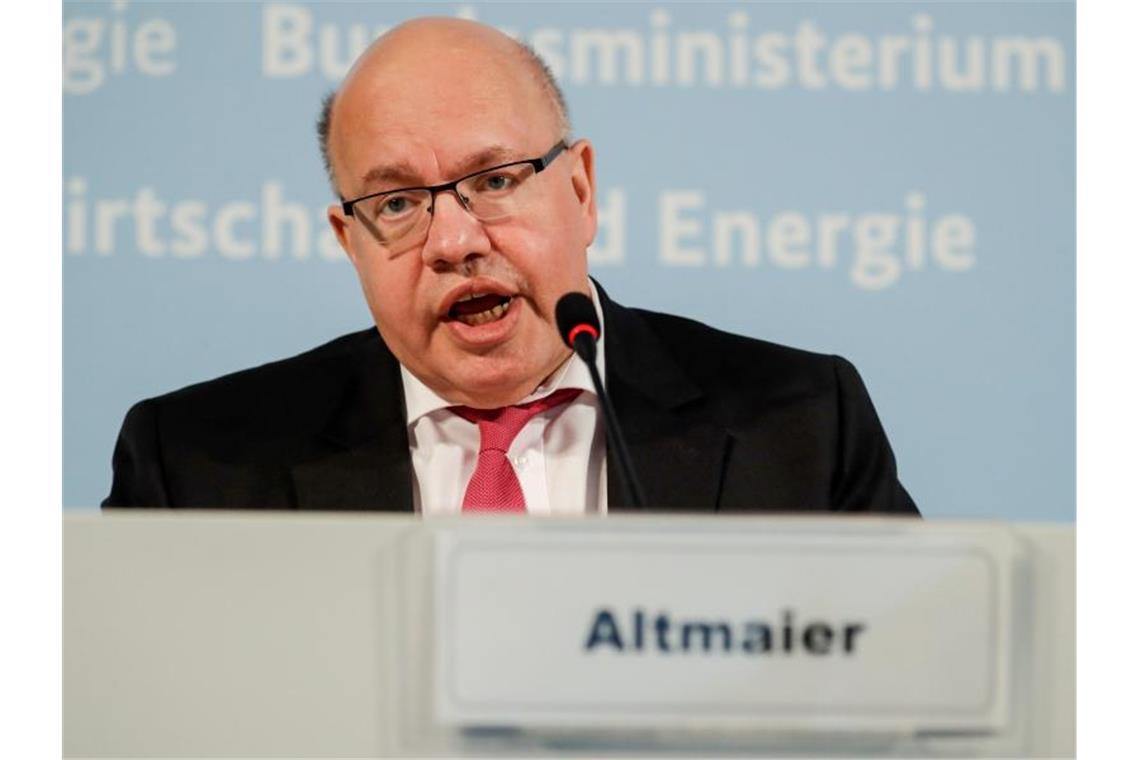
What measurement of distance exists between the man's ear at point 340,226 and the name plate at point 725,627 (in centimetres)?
148

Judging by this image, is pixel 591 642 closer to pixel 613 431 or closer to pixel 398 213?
pixel 613 431

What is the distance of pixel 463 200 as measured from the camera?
2.22 metres

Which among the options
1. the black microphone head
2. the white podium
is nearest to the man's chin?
the black microphone head

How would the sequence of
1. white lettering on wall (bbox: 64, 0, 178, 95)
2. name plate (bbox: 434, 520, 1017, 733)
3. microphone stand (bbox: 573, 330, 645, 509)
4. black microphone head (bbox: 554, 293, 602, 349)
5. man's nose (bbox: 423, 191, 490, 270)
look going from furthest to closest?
1. white lettering on wall (bbox: 64, 0, 178, 95)
2. man's nose (bbox: 423, 191, 490, 270)
3. black microphone head (bbox: 554, 293, 602, 349)
4. microphone stand (bbox: 573, 330, 645, 509)
5. name plate (bbox: 434, 520, 1017, 733)

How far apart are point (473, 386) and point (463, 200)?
10.9 inches

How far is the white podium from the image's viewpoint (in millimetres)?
951

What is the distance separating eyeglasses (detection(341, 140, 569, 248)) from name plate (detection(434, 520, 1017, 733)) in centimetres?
132

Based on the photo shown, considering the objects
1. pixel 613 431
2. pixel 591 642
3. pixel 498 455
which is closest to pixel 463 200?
pixel 498 455

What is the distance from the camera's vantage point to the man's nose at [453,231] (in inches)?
87.4

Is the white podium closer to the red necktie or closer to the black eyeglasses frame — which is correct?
the red necktie

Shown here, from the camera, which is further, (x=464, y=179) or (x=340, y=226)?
(x=340, y=226)

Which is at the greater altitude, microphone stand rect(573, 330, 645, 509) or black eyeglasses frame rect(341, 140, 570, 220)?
black eyeglasses frame rect(341, 140, 570, 220)

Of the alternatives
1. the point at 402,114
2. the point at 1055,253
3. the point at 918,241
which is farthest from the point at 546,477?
the point at 1055,253

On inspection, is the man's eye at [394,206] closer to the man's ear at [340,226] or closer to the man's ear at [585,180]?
the man's ear at [340,226]
